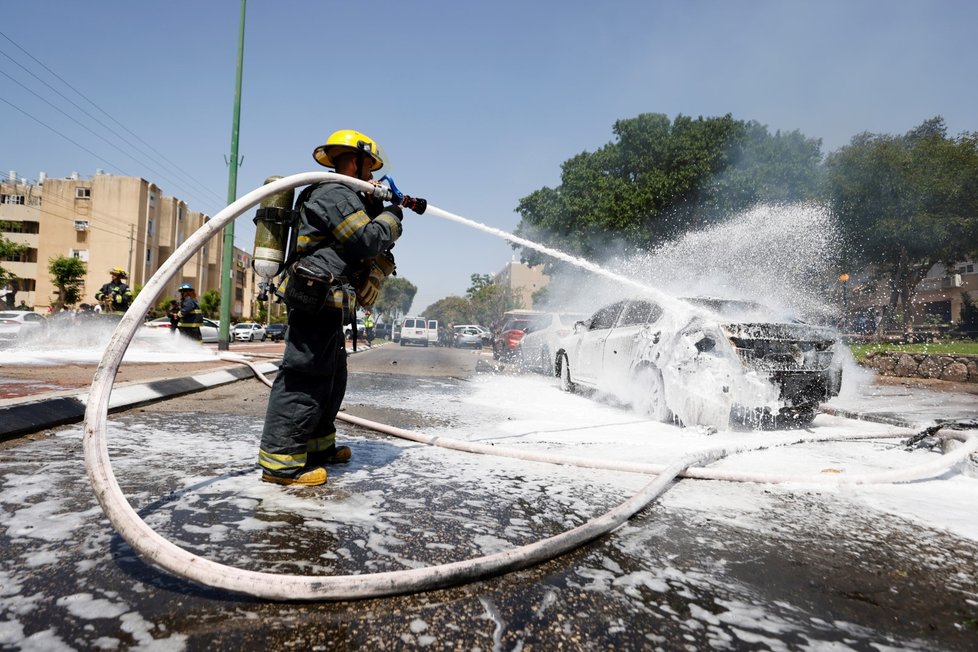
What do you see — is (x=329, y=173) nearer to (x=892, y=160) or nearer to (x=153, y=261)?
(x=892, y=160)

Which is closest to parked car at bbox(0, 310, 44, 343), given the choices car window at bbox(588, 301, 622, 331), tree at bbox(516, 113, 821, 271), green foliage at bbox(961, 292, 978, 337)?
car window at bbox(588, 301, 622, 331)

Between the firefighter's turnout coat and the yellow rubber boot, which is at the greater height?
the firefighter's turnout coat

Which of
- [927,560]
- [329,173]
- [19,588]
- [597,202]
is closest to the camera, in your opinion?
[19,588]

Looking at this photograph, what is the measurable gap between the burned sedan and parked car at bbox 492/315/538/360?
32.3ft

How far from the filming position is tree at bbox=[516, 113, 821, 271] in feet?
84.5

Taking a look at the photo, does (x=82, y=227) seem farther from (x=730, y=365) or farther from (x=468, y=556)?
(x=468, y=556)

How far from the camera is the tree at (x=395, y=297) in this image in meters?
91.1

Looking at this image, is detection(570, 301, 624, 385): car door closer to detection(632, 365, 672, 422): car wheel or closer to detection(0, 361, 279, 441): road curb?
detection(632, 365, 672, 422): car wheel

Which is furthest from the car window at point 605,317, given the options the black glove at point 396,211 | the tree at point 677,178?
the tree at point 677,178

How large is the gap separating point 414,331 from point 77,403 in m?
32.1

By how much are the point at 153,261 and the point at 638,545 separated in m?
59.6

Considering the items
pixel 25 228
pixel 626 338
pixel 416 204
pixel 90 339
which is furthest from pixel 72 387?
pixel 25 228

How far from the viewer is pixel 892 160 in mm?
25906

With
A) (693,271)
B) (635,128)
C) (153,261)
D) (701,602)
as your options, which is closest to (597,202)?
(635,128)
